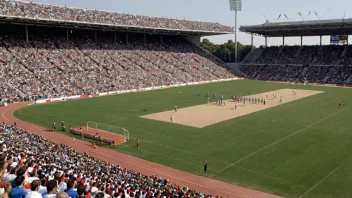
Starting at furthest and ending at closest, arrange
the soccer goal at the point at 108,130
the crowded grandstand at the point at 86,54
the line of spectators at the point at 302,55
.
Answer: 1. the line of spectators at the point at 302,55
2. the crowded grandstand at the point at 86,54
3. the soccer goal at the point at 108,130

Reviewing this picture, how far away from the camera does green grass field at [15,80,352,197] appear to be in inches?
804

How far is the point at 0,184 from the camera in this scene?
740cm

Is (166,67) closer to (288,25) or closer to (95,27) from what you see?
(95,27)

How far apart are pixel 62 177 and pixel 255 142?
827 inches

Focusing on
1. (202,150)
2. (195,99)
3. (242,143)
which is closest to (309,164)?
(242,143)

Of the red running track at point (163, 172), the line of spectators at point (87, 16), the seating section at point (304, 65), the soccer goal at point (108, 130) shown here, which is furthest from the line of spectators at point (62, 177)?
the seating section at point (304, 65)

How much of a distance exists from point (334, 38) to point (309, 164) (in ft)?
258

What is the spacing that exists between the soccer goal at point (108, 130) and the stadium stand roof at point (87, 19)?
3263 cm

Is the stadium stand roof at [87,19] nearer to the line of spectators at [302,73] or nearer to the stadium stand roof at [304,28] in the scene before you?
the stadium stand roof at [304,28]

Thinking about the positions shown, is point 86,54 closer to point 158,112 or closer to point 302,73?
point 158,112

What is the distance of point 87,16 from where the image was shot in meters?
68.6

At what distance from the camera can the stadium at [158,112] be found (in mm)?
18594

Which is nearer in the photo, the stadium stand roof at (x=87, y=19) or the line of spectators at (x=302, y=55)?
the stadium stand roof at (x=87, y=19)

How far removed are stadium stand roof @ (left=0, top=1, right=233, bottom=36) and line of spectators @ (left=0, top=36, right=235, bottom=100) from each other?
5.09m
